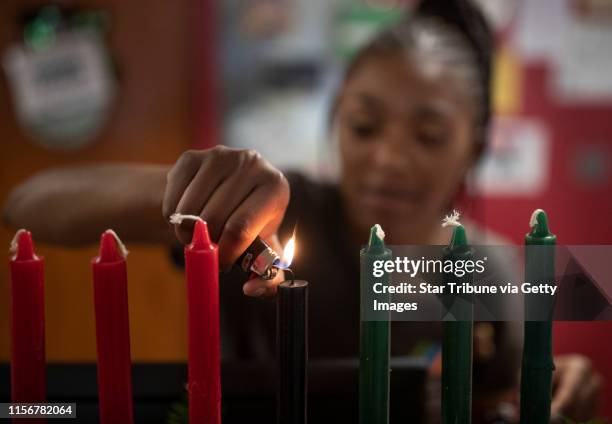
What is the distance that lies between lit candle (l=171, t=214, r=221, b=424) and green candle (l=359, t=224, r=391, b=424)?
88mm

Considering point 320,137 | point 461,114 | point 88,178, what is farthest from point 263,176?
point 320,137

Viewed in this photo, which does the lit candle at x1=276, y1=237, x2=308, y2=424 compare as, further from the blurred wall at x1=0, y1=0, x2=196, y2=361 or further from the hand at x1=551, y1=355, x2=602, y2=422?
the blurred wall at x1=0, y1=0, x2=196, y2=361

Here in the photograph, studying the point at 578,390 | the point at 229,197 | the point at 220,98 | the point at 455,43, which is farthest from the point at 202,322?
the point at 220,98

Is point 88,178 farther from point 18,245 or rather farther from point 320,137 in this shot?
point 320,137

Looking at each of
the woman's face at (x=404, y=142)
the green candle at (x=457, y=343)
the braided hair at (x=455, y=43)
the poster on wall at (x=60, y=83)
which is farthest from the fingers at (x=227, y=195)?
the poster on wall at (x=60, y=83)

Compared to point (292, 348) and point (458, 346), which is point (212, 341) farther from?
point (458, 346)

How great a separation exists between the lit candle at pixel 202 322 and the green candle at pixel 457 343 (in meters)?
0.14

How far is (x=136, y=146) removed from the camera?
5.83 feet

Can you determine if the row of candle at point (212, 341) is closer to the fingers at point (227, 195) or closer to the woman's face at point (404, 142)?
the fingers at point (227, 195)

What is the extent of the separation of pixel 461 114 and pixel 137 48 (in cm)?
99

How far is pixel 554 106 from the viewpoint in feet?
5.82

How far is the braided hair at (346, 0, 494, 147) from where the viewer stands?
1.12 metres

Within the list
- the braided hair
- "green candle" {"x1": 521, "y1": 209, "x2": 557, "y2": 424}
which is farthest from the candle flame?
the braided hair

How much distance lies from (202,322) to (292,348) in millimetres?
54
